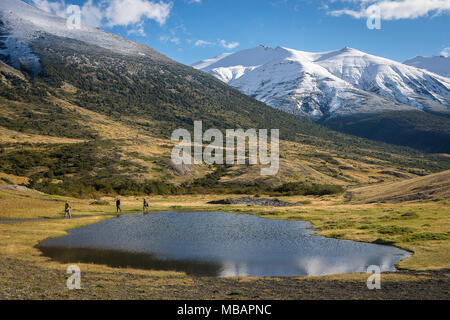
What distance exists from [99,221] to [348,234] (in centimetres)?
3904

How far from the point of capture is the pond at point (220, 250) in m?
34.5

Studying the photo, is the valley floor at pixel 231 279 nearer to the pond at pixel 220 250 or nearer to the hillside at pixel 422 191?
the pond at pixel 220 250

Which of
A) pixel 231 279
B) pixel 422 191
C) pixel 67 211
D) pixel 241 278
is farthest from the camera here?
pixel 422 191

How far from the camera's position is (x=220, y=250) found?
41906 millimetres

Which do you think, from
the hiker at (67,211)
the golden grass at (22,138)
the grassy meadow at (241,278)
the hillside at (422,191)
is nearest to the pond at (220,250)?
the grassy meadow at (241,278)

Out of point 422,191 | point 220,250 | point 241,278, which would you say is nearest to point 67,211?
point 220,250

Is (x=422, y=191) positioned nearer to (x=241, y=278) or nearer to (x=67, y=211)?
(x=241, y=278)

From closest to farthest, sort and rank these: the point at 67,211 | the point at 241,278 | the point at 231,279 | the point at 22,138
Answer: the point at 231,279 < the point at 241,278 < the point at 67,211 < the point at 22,138

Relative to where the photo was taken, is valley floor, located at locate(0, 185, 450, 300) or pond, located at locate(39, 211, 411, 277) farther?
pond, located at locate(39, 211, 411, 277)

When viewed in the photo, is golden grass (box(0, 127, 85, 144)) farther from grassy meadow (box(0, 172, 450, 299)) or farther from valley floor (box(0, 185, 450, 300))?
valley floor (box(0, 185, 450, 300))

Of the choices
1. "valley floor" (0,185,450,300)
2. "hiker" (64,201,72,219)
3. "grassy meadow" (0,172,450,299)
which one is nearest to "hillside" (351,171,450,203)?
"grassy meadow" (0,172,450,299)

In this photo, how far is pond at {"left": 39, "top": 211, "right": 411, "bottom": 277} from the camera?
34484 millimetres
